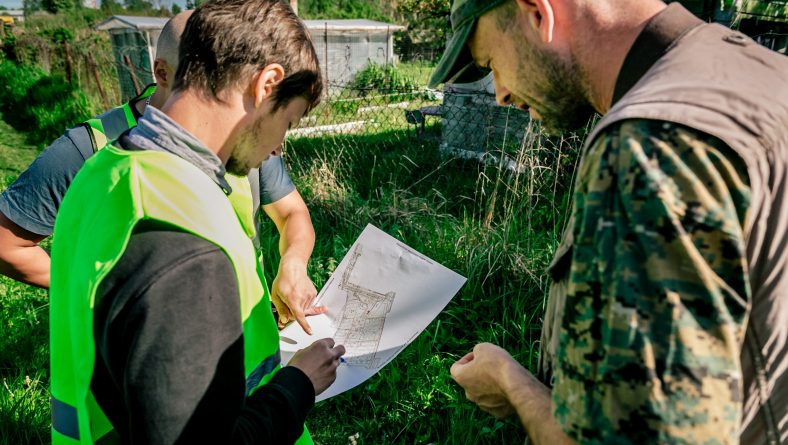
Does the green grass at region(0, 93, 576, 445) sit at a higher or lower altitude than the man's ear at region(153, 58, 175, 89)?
lower

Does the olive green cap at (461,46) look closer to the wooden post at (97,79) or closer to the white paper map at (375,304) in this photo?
the white paper map at (375,304)

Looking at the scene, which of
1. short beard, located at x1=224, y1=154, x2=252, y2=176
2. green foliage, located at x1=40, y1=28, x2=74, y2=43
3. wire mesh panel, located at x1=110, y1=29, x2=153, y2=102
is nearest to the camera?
short beard, located at x1=224, y1=154, x2=252, y2=176

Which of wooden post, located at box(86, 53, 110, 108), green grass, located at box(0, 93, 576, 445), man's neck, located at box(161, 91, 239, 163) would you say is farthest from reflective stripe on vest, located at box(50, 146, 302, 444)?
wooden post, located at box(86, 53, 110, 108)

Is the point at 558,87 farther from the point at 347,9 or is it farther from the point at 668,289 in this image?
the point at 347,9

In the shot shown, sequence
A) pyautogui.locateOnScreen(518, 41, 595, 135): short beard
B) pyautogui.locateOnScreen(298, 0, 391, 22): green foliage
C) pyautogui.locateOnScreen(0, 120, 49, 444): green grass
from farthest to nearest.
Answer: pyautogui.locateOnScreen(298, 0, 391, 22): green foliage, pyautogui.locateOnScreen(0, 120, 49, 444): green grass, pyautogui.locateOnScreen(518, 41, 595, 135): short beard

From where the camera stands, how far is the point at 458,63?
3.93 ft

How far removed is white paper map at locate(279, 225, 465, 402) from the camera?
1.58 metres

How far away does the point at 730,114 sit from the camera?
2.37 ft

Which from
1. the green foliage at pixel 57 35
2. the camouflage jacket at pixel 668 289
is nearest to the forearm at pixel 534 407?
the camouflage jacket at pixel 668 289

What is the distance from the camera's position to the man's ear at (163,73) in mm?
1922

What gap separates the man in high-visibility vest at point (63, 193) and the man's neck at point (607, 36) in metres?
1.19

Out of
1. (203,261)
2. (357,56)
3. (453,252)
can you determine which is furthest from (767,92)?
(357,56)

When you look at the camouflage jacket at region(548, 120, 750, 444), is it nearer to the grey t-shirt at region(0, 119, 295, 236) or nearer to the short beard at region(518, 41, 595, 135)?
the short beard at region(518, 41, 595, 135)

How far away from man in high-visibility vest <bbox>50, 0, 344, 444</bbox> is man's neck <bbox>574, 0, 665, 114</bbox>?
0.63 m
